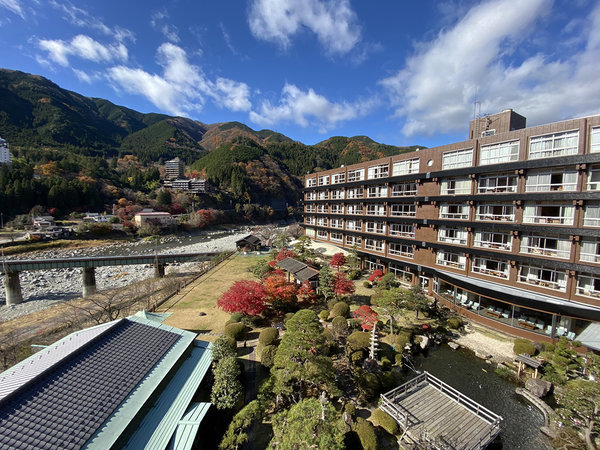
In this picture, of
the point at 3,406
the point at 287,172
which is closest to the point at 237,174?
the point at 287,172

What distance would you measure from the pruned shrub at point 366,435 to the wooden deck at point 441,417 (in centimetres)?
166

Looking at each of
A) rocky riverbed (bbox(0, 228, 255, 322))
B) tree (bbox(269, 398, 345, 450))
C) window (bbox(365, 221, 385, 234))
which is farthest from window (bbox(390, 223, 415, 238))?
rocky riverbed (bbox(0, 228, 255, 322))

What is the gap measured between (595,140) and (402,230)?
14.9 m

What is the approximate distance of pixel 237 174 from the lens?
119m

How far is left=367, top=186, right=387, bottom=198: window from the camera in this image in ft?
94.8

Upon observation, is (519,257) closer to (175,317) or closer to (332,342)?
(332,342)

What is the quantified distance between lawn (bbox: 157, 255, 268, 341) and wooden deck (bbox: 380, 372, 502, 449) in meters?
12.0

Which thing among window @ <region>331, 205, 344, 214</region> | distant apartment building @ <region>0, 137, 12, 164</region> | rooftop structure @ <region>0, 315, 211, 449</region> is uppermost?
distant apartment building @ <region>0, 137, 12, 164</region>

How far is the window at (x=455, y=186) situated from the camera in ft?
68.1

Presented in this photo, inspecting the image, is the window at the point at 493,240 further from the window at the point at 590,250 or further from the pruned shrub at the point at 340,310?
the pruned shrub at the point at 340,310

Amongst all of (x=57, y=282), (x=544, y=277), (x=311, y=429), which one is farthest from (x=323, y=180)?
(x=57, y=282)

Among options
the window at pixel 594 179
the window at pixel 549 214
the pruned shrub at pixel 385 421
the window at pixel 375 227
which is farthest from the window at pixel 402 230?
the pruned shrub at pixel 385 421

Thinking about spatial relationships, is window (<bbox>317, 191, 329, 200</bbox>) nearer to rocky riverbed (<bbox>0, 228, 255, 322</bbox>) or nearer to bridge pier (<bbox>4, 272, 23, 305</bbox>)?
rocky riverbed (<bbox>0, 228, 255, 322</bbox>)

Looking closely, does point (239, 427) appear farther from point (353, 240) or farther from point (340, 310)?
point (353, 240)
